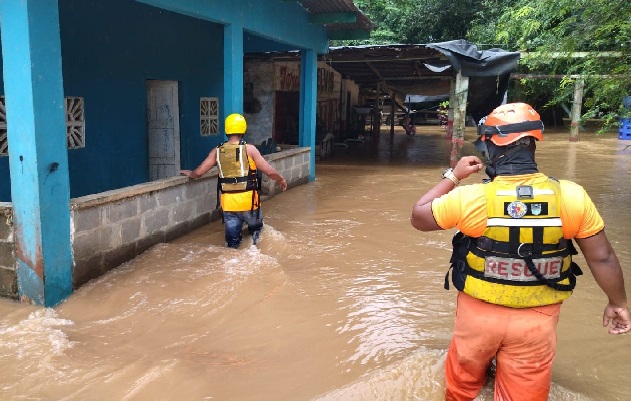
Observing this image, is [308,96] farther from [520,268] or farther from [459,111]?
[520,268]

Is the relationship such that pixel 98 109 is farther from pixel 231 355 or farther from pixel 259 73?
pixel 259 73

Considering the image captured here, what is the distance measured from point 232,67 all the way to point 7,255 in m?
3.88

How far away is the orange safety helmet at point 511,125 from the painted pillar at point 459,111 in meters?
10.3

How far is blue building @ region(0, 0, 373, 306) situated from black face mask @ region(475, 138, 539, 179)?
350 centimetres

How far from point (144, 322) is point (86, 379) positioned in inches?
35.3

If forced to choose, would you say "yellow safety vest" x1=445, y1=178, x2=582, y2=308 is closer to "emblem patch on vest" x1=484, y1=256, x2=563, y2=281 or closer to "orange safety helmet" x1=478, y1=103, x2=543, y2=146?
"emblem patch on vest" x1=484, y1=256, x2=563, y2=281

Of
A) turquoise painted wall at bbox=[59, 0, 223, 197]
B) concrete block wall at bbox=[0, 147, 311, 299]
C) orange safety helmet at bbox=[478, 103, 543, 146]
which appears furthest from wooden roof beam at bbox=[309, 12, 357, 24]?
orange safety helmet at bbox=[478, 103, 543, 146]

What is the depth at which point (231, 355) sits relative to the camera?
3.77 metres

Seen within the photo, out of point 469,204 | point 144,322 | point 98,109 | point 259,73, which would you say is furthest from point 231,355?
point 259,73

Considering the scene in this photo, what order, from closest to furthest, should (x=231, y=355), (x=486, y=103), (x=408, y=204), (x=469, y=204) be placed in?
(x=469, y=204)
(x=231, y=355)
(x=408, y=204)
(x=486, y=103)

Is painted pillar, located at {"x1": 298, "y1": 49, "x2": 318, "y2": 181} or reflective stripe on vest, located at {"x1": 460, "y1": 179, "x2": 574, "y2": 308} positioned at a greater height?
painted pillar, located at {"x1": 298, "y1": 49, "x2": 318, "y2": 181}

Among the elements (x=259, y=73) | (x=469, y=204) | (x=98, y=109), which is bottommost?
(x=469, y=204)

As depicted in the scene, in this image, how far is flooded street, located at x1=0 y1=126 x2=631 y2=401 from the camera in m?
3.30

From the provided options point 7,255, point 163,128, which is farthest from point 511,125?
point 163,128
